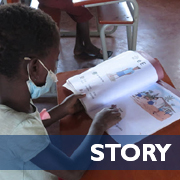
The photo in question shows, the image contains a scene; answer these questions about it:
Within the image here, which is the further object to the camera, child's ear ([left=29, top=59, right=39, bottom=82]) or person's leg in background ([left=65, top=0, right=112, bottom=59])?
person's leg in background ([left=65, top=0, right=112, bottom=59])

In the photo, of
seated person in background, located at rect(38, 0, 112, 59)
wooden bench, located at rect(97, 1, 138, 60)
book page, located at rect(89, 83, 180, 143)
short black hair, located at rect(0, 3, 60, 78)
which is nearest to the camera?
short black hair, located at rect(0, 3, 60, 78)

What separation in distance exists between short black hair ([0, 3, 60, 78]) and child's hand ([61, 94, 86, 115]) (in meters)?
0.30

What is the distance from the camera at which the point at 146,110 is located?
2.76 feet

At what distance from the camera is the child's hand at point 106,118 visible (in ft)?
2.56

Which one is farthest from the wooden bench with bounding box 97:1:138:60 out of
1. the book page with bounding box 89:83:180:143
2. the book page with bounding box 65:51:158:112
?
the book page with bounding box 89:83:180:143

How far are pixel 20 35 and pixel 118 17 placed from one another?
1.21 meters

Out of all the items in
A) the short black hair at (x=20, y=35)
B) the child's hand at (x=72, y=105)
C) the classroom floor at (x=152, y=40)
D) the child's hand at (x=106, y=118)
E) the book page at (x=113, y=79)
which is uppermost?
the short black hair at (x=20, y=35)

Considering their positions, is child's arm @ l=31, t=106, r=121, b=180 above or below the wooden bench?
below

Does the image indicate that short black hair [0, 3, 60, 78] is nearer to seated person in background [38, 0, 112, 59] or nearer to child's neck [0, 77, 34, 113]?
child's neck [0, 77, 34, 113]

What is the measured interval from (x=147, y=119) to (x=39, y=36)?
415mm

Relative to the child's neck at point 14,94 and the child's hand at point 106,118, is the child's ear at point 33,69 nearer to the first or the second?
the child's neck at point 14,94

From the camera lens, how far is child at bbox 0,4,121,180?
0.58 meters

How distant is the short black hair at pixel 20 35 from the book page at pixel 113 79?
13.0 inches

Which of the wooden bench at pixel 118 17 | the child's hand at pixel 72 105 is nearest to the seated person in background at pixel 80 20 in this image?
the wooden bench at pixel 118 17
